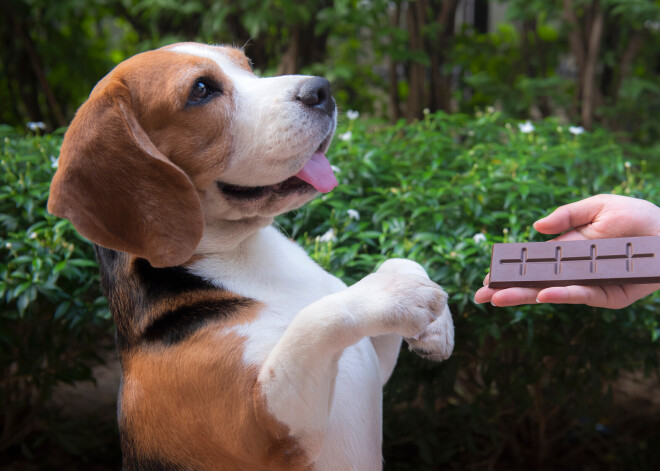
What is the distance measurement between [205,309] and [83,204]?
44 centimetres

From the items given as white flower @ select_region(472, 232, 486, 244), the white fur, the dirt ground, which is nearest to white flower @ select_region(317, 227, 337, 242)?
white flower @ select_region(472, 232, 486, 244)

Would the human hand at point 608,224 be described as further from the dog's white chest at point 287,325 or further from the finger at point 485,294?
the dog's white chest at point 287,325

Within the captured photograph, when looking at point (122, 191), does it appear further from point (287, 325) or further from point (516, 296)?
point (516, 296)

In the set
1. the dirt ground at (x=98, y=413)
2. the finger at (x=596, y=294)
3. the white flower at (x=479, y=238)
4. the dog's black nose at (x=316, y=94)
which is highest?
the dog's black nose at (x=316, y=94)

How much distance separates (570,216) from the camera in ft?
7.96

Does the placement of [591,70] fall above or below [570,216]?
below

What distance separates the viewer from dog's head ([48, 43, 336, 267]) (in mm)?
1846

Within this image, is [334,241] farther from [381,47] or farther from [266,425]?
[381,47]

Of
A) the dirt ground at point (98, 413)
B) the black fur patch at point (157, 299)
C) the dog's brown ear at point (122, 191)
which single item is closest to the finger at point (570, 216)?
the black fur patch at point (157, 299)

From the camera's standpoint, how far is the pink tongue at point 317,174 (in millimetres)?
2064

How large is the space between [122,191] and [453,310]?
1.77m

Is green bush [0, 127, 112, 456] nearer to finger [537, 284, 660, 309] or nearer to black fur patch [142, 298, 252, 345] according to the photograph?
black fur patch [142, 298, 252, 345]

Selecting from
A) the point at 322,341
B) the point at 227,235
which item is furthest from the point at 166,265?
the point at 322,341

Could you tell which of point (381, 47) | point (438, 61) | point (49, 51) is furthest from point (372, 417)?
point (49, 51)
